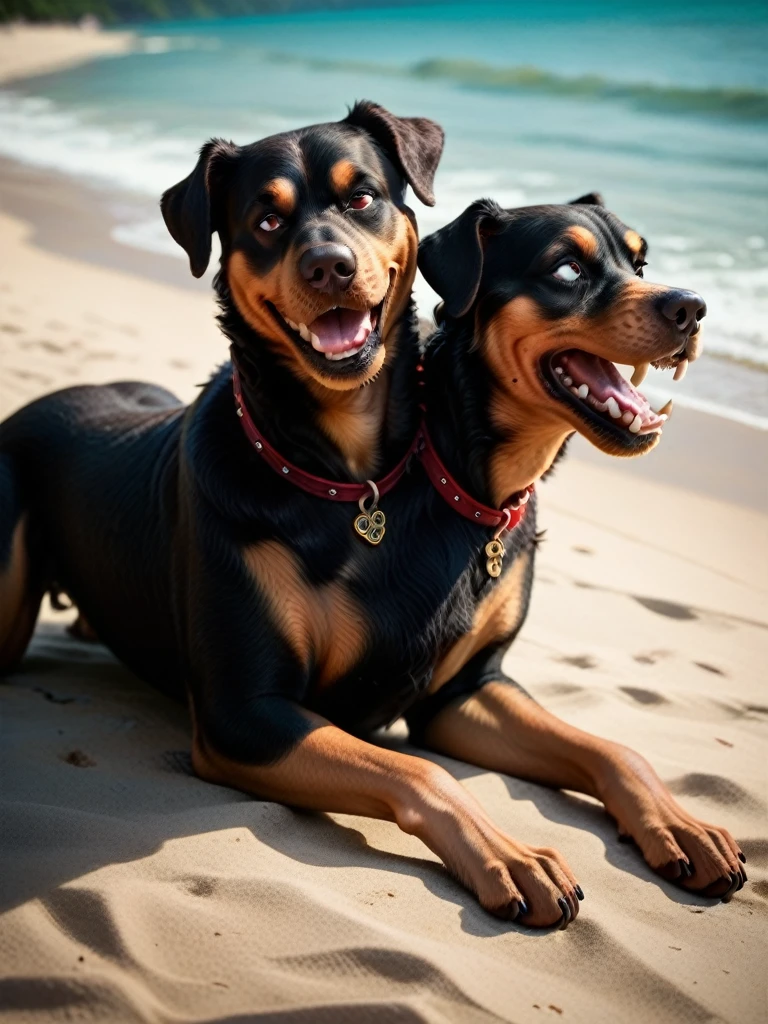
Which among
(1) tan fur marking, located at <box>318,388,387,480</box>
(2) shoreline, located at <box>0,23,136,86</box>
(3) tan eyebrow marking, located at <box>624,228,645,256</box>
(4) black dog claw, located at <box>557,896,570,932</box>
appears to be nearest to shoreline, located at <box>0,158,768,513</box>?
(3) tan eyebrow marking, located at <box>624,228,645,256</box>

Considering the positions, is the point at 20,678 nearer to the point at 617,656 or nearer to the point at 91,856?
the point at 91,856

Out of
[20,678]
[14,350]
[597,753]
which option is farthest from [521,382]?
[14,350]

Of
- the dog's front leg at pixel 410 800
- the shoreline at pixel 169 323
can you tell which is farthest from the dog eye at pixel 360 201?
the shoreline at pixel 169 323

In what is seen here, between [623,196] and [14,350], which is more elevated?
[623,196]

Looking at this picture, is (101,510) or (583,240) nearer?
(583,240)

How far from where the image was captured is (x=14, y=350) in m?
7.49

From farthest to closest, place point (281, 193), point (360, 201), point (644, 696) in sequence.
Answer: point (644, 696) < point (360, 201) < point (281, 193)

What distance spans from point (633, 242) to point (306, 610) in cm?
143

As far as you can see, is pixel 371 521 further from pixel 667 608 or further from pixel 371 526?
pixel 667 608

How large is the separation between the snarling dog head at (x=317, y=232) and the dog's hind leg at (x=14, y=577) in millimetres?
1141

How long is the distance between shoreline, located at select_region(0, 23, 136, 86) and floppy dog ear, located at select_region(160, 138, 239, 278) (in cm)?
2760

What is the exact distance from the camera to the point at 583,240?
3.31m

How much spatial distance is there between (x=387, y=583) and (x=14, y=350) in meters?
4.95

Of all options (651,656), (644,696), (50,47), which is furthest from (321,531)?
(50,47)
